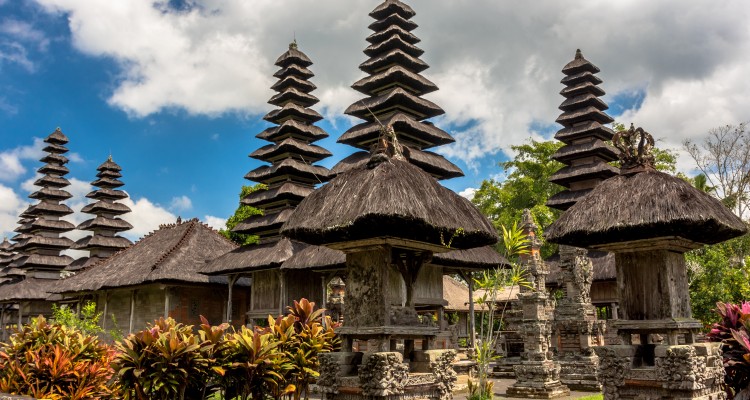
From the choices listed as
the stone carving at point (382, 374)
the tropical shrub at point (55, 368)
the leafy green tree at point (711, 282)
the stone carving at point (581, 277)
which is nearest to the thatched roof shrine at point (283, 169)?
the stone carving at point (581, 277)

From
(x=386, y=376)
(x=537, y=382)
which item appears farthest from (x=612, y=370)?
(x=537, y=382)

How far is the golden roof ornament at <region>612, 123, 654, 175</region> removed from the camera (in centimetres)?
960

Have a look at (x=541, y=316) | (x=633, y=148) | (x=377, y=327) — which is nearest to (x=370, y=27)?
(x=541, y=316)

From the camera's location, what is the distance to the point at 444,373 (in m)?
8.66

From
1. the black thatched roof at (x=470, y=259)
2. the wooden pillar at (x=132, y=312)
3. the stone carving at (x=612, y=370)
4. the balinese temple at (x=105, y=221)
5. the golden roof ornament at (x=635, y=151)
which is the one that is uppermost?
the balinese temple at (x=105, y=221)

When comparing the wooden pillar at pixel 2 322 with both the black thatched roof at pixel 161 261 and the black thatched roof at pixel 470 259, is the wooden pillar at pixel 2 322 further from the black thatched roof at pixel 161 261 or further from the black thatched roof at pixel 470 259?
the black thatched roof at pixel 470 259

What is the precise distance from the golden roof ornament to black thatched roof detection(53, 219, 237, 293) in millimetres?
17240

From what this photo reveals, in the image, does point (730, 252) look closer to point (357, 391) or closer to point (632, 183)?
point (632, 183)

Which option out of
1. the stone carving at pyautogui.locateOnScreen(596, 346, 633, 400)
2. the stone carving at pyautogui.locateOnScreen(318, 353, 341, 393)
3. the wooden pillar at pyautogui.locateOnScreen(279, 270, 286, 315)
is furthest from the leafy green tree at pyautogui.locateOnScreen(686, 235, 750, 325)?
the stone carving at pyautogui.locateOnScreen(318, 353, 341, 393)

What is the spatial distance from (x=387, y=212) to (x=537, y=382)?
8.87 metres

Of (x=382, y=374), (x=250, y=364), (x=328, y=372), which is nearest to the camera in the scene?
(x=382, y=374)

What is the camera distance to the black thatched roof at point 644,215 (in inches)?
332

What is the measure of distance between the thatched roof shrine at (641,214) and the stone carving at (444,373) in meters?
2.60

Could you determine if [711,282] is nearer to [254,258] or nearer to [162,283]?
[254,258]
